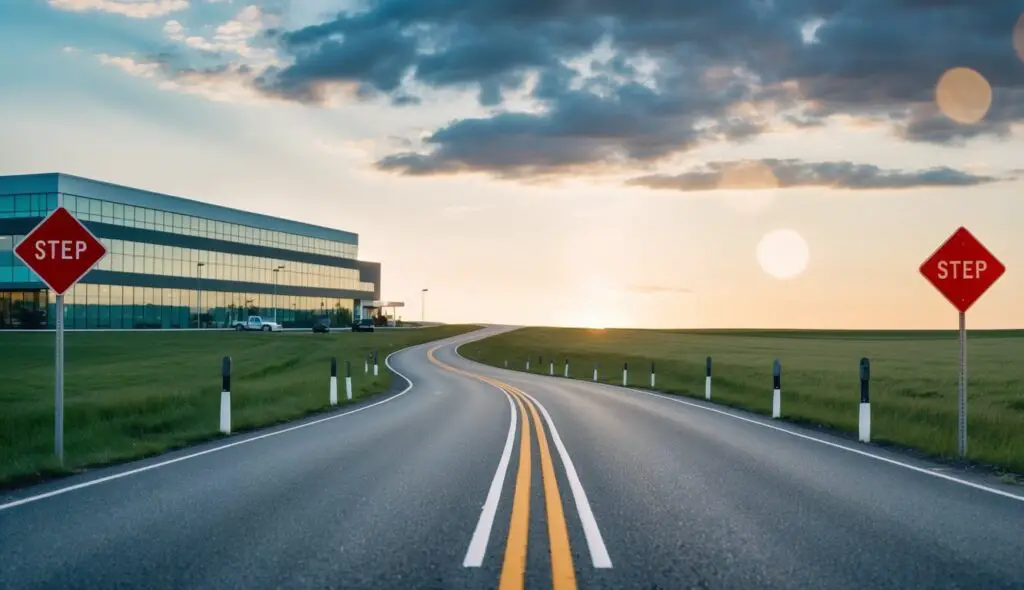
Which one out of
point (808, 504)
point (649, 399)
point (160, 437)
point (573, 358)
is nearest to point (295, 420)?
point (160, 437)

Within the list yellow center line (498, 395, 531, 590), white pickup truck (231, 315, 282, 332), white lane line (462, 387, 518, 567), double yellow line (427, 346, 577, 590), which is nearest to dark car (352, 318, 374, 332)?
white pickup truck (231, 315, 282, 332)

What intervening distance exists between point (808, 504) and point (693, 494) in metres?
1.11

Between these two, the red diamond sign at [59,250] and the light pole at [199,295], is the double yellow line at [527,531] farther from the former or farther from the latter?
the light pole at [199,295]

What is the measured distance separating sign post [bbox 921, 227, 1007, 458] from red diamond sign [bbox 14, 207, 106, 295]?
12443mm

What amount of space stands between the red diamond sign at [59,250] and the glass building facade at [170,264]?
75.3 m

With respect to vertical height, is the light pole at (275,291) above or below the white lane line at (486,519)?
above

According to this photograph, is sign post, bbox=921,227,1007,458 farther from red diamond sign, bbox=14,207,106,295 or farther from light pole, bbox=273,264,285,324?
light pole, bbox=273,264,285,324

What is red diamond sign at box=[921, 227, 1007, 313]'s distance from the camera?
41.1ft

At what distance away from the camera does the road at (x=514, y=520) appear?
5.49 m

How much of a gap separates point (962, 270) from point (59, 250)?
13363 mm

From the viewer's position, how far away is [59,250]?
11750 millimetres

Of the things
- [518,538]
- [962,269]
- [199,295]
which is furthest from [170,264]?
[518,538]

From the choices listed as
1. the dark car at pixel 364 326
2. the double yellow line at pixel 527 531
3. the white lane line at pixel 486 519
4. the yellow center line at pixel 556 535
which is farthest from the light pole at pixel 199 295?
the yellow center line at pixel 556 535

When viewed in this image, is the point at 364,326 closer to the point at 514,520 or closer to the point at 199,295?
the point at 199,295
